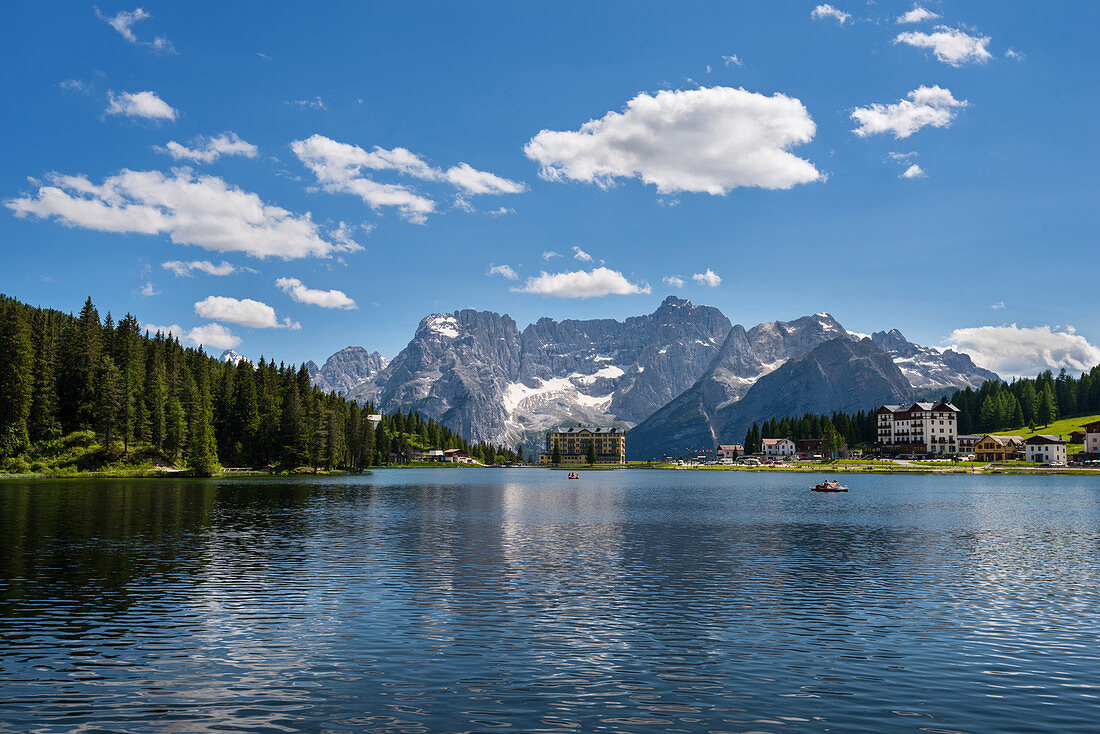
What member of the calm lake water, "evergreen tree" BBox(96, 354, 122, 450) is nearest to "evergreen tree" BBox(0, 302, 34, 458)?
"evergreen tree" BBox(96, 354, 122, 450)

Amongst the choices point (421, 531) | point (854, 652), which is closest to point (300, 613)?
point (854, 652)

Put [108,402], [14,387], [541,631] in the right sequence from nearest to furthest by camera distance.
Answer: [541,631] → [14,387] → [108,402]

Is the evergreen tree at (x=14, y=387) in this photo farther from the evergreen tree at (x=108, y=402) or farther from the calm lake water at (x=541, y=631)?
the calm lake water at (x=541, y=631)

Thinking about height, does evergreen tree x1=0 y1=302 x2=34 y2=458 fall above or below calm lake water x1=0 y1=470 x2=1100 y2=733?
above

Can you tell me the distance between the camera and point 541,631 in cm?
3350

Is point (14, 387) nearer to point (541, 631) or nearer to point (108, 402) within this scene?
point (108, 402)

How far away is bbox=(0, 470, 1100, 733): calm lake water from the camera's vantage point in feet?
75.6

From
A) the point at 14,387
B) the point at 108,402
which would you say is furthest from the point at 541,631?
the point at 14,387

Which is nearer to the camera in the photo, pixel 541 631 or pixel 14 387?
pixel 541 631

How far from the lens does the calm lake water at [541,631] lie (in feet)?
75.6

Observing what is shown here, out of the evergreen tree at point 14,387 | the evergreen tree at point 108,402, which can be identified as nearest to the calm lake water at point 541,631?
the evergreen tree at point 108,402

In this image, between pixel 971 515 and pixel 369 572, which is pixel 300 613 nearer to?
pixel 369 572

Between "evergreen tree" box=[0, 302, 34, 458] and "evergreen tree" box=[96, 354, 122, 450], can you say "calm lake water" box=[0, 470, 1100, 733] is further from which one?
"evergreen tree" box=[0, 302, 34, 458]

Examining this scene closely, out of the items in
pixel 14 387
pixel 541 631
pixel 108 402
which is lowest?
pixel 541 631
